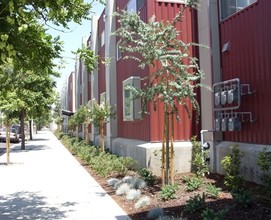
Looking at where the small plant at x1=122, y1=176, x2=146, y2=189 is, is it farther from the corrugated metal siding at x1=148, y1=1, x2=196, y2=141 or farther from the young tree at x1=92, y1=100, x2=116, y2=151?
the young tree at x1=92, y1=100, x2=116, y2=151

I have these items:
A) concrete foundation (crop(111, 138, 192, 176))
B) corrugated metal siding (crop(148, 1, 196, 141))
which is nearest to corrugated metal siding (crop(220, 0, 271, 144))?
concrete foundation (crop(111, 138, 192, 176))

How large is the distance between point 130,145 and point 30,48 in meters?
8.98

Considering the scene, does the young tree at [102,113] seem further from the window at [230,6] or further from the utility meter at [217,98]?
the window at [230,6]

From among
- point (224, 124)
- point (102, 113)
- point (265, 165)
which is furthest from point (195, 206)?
point (102, 113)

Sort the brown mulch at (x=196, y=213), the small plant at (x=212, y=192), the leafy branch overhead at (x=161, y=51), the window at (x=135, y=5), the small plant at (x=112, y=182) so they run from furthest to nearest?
the window at (x=135, y=5) → the small plant at (x=112, y=182) → the leafy branch overhead at (x=161, y=51) → the small plant at (x=212, y=192) → the brown mulch at (x=196, y=213)

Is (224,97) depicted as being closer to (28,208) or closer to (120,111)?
(28,208)

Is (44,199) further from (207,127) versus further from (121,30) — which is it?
(207,127)

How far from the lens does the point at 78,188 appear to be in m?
10.5

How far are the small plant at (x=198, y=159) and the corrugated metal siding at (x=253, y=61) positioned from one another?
92 cm

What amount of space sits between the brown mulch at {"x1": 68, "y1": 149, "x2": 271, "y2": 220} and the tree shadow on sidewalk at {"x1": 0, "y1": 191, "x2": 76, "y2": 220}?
1.29 metres

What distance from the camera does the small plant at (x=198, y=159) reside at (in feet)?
33.3

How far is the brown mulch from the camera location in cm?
608

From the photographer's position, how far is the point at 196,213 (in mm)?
6410

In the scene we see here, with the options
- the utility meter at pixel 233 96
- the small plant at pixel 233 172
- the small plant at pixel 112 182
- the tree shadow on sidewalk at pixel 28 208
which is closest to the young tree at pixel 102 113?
Result: the small plant at pixel 112 182
